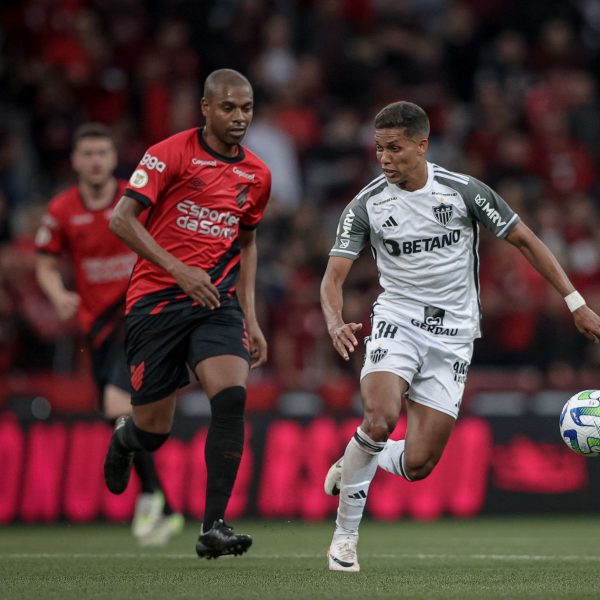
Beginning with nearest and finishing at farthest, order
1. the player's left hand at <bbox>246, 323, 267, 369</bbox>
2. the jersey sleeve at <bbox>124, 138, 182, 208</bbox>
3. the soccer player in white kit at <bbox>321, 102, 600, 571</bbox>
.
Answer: the soccer player in white kit at <bbox>321, 102, 600, 571</bbox>, the jersey sleeve at <bbox>124, 138, 182, 208</bbox>, the player's left hand at <bbox>246, 323, 267, 369</bbox>

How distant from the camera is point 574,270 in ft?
44.9

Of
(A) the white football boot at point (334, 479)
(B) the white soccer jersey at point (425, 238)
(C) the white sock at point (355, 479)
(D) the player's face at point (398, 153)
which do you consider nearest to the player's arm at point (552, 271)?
(B) the white soccer jersey at point (425, 238)

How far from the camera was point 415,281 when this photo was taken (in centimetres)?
725

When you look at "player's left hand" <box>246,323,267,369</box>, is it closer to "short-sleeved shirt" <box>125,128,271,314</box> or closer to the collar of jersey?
"short-sleeved shirt" <box>125,128,271,314</box>

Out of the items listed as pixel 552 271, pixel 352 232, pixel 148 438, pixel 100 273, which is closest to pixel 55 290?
pixel 100 273

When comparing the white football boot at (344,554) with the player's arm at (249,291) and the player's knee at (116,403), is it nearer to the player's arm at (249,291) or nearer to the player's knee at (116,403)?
the player's arm at (249,291)

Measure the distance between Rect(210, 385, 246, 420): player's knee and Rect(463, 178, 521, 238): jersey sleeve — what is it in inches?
62.0

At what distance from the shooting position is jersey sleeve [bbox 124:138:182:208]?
7.12 meters

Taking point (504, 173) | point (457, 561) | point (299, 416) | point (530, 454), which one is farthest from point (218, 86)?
point (504, 173)

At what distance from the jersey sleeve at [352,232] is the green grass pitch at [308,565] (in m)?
1.67

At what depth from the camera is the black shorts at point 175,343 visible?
23.7 feet

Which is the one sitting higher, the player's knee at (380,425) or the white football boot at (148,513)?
the player's knee at (380,425)

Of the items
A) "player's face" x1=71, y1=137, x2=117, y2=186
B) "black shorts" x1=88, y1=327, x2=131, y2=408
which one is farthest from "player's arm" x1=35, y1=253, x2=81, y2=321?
"player's face" x1=71, y1=137, x2=117, y2=186

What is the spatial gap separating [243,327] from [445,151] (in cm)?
869
